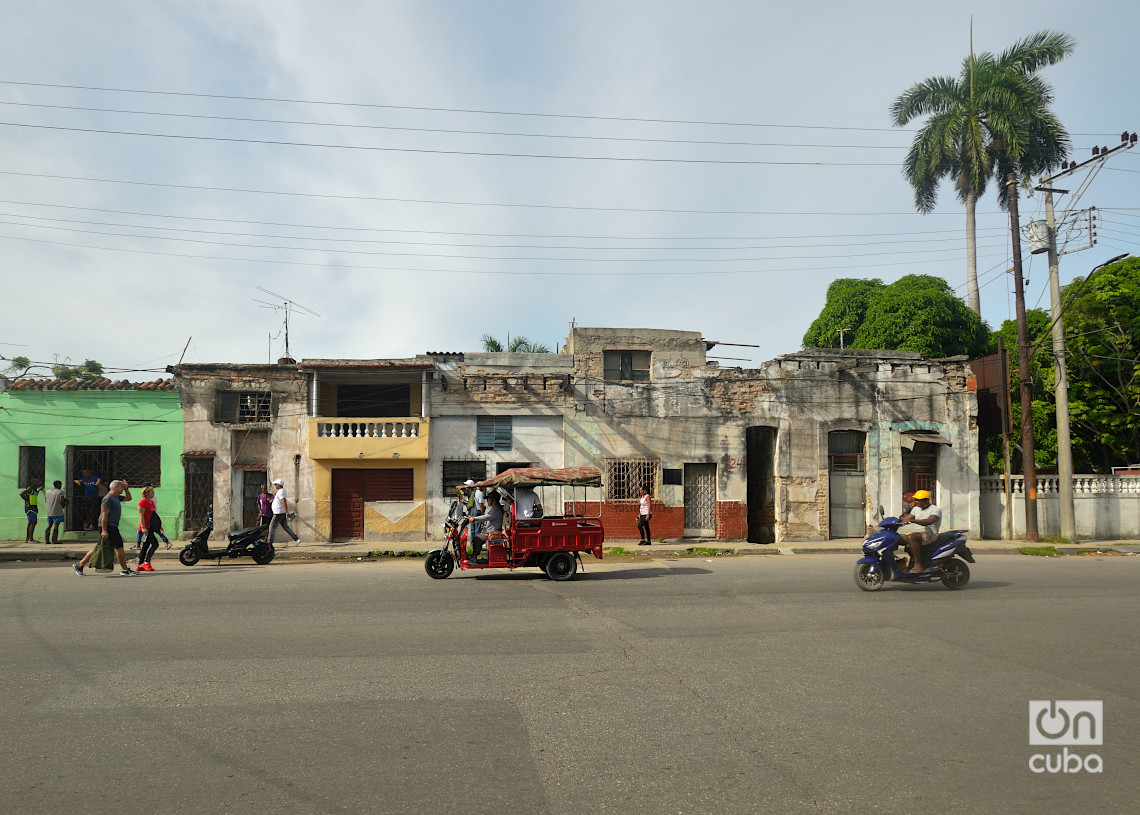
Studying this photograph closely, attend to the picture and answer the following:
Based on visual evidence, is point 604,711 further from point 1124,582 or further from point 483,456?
point 483,456

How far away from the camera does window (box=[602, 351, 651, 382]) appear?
23.6 meters

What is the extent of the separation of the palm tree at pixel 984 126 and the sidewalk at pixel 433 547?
1773 cm

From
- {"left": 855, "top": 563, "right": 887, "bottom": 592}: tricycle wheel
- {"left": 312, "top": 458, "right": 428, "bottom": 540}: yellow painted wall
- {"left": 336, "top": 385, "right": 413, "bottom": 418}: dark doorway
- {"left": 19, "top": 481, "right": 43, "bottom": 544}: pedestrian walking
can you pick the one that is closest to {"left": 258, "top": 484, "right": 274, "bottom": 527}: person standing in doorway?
{"left": 312, "top": 458, "right": 428, "bottom": 540}: yellow painted wall

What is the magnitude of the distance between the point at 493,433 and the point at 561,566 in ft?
32.5

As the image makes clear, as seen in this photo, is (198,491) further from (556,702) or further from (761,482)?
(556,702)

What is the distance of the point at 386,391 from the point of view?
23.7m

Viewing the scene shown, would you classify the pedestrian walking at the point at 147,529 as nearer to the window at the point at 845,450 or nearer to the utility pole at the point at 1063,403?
the window at the point at 845,450

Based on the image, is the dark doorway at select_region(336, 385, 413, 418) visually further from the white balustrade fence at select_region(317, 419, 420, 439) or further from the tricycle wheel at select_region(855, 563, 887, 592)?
the tricycle wheel at select_region(855, 563, 887, 592)

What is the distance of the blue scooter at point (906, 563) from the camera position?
1144 centimetres

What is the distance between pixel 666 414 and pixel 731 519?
366 cm

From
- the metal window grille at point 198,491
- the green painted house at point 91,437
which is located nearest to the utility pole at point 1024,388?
the metal window grille at point 198,491

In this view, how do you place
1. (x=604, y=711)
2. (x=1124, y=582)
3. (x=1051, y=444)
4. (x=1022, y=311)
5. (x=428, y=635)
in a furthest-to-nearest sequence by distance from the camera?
(x=1051, y=444)
(x=1022, y=311)
(x=1124, y=582)
(x=428, y=635)
(x=604, y=711)

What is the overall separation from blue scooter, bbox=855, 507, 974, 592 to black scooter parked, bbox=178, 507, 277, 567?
12.2 m

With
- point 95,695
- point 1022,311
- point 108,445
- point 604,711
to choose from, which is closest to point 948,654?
point 604,711
